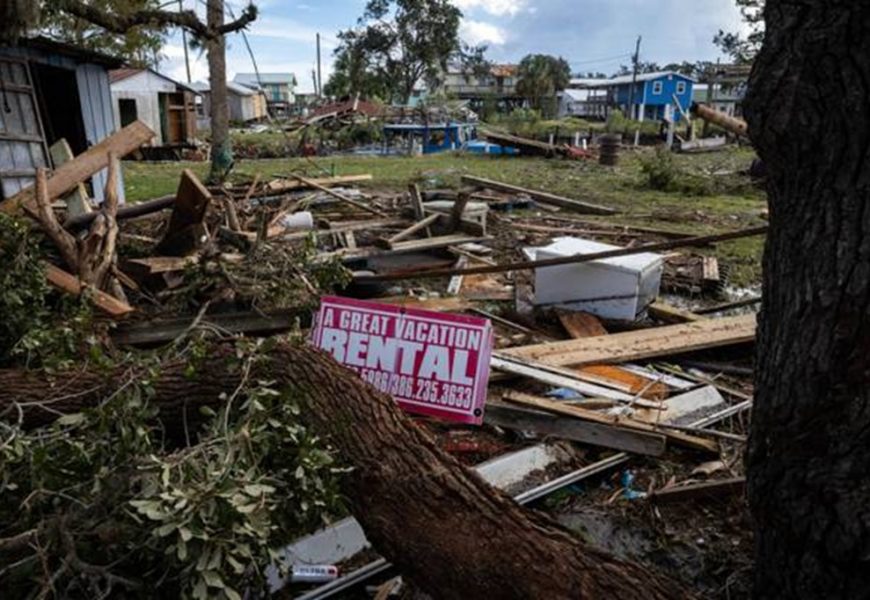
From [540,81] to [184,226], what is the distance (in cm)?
3930

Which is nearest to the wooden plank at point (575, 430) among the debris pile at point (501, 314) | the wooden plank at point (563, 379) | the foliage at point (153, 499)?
the debris pile at point (501, 314)

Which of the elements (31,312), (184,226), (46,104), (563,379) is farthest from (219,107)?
(563,379)

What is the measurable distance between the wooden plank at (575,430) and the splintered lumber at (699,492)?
0.31 m

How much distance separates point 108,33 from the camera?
10906 mm

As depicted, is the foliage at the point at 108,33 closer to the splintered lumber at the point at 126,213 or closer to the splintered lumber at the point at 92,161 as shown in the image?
the splintered lumber at the point at 92,161

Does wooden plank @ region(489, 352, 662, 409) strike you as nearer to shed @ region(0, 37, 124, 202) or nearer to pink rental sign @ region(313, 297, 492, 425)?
pink rental sign @ region(313, 297, 492, 425)

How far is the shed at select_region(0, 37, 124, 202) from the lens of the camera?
7.06 metres

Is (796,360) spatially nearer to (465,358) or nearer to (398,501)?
(398,501)

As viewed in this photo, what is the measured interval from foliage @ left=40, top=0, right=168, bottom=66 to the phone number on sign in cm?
599

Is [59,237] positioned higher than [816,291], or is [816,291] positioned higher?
[816,291]

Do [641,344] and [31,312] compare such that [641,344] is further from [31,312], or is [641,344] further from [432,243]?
[31,312]

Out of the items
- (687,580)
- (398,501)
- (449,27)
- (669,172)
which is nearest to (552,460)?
(687,580)

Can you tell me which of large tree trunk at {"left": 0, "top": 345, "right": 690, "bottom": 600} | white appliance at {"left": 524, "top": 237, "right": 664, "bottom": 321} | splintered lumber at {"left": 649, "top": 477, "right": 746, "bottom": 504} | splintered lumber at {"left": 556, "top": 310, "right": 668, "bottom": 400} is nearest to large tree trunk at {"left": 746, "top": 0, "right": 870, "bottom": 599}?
large tree trunk at {"left": 0, "top": 345, "right": 690, "bottom": 600}

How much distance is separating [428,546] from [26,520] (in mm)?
1239
